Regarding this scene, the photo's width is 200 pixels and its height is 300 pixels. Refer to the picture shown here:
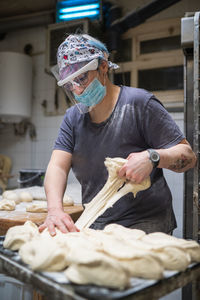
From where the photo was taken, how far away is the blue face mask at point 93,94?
1554 millimetres

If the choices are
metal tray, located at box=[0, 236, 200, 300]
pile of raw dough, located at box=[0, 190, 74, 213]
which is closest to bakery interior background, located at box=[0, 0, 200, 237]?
pile of raw dough, located at box=[0, 190, 74, 213]

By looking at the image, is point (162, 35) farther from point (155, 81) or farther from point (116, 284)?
point (116, 284)

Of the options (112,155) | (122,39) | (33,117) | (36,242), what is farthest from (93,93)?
(33,117)

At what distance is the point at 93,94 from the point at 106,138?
0.24 meters

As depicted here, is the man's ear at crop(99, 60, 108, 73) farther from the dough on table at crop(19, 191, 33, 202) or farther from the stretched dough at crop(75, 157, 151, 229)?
the dough on table at crop(19, 191, 33, 202)

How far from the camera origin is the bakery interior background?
3623mm

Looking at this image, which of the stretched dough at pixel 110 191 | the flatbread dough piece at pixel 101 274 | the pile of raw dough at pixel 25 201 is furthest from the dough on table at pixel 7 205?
the flatbread dough piece at pixel 101 274

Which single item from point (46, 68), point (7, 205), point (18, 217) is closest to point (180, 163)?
point (18, 217)

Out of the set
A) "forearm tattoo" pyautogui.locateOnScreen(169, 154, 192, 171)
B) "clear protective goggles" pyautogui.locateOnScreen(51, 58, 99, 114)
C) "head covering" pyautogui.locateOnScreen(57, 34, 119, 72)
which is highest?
"head covering" pyautogui.locateOnScreen(57, 34, 119, 72)

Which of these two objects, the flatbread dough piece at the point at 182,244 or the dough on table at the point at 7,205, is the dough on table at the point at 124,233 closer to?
the flatbread dough piece at the point at 182,244

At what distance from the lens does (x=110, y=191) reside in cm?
145

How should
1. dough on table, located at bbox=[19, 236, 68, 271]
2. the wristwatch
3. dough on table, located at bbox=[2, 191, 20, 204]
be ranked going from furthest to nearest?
dough on table, located at bbox=[2, 191, 20, 204] < the wristwatch < dough on table, located at bbox=[19, 236, 68, 271]

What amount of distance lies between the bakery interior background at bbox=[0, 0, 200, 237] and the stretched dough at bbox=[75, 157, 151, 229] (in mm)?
1423

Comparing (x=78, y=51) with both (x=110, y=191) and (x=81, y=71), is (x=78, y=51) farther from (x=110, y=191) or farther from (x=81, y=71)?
(x=110, y=191)
